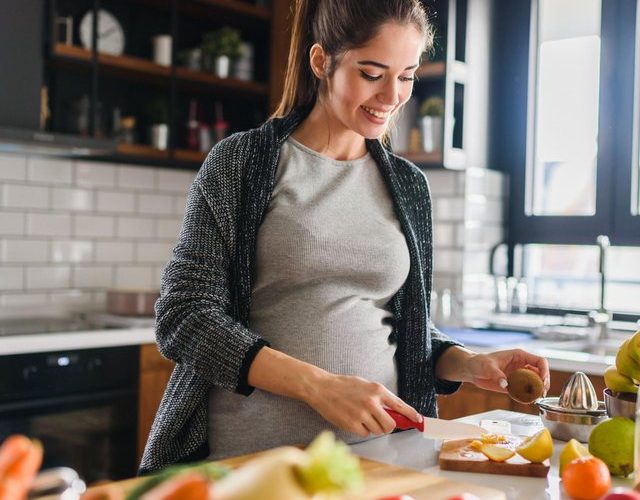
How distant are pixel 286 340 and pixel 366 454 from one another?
9.6 inches

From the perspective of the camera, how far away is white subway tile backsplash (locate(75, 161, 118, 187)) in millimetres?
3438

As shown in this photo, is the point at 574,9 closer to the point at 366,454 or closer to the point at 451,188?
the point at 451,188

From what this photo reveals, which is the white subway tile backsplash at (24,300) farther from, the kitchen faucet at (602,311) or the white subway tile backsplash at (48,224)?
the kitchen faucet at (602,311)

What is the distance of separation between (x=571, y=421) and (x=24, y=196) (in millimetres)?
2475

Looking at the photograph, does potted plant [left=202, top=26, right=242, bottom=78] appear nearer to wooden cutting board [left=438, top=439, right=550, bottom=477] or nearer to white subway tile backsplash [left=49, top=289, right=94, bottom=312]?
white subway tile backsplash [left=49, top=289, right=94, bottom=312]

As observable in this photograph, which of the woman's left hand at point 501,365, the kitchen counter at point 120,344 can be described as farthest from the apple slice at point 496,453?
the kitchen counter at point 120,344

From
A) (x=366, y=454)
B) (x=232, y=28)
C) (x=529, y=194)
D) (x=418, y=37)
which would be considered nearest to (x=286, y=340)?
(x=366, y=454)

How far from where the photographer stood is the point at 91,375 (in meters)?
2.85

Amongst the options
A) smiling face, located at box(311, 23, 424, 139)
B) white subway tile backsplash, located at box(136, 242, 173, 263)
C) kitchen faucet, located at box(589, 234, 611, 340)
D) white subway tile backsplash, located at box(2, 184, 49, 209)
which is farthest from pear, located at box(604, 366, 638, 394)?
white subway tile backsplash, located at box(136, 242, 173, 263)

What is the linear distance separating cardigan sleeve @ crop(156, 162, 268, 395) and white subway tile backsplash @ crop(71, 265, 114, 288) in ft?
7.08

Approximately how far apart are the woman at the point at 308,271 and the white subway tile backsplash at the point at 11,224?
1.99 m

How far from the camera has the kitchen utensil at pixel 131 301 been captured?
3.25m

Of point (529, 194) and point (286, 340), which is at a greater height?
point (529, 194)

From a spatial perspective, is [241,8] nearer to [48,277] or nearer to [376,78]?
[48,277]
